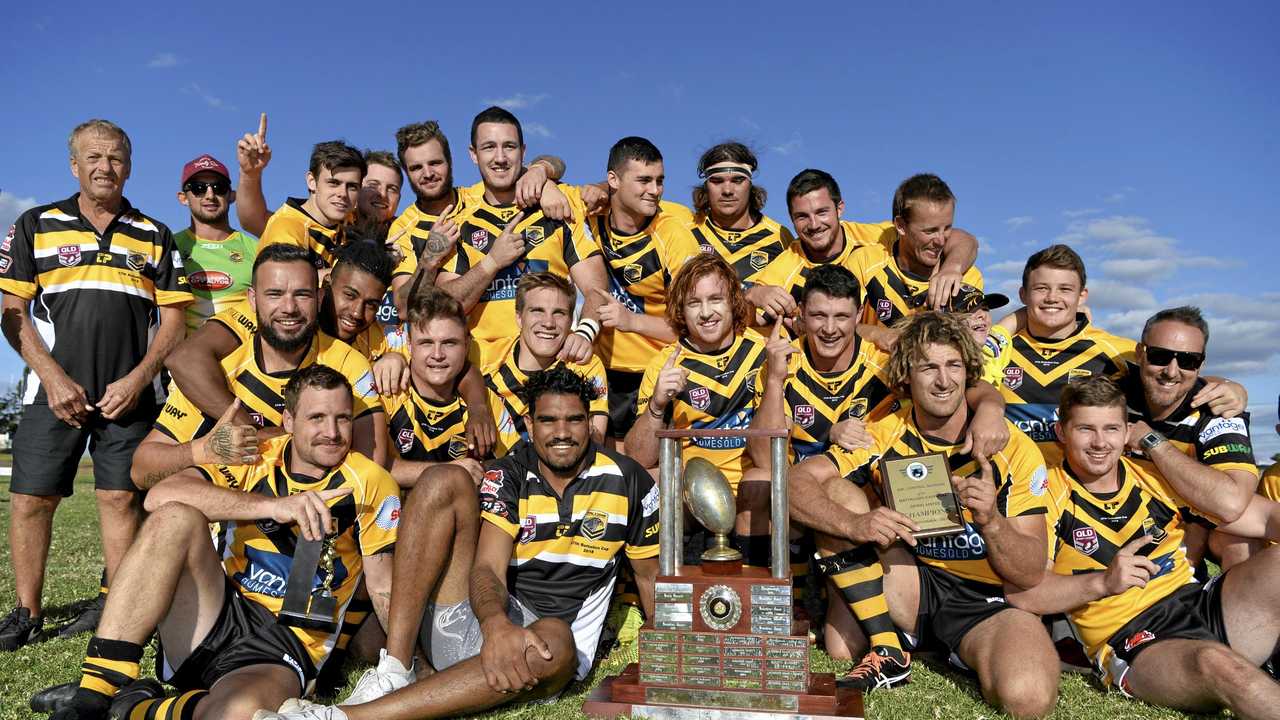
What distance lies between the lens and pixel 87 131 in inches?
222

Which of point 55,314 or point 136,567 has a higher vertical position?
point 55,314

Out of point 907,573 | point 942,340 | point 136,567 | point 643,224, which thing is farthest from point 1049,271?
point 136,567

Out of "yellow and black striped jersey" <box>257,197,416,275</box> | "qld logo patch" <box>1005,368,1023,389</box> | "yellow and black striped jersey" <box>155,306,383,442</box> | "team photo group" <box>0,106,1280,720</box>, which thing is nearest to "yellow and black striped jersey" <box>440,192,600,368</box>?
"team photo group" <box>0,106,1280,720</box>

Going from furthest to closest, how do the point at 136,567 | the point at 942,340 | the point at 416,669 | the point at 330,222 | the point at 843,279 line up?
the point at 330,222, the point at 843,279, the point at 942,340, the point at 416,669, the point at 136,567

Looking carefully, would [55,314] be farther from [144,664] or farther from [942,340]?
[942,340]

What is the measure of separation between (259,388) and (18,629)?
2066 mm

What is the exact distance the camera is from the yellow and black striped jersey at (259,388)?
491 cm

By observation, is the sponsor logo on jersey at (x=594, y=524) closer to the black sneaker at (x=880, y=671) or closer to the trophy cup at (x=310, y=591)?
the trophy cup at (x=310, y=591)

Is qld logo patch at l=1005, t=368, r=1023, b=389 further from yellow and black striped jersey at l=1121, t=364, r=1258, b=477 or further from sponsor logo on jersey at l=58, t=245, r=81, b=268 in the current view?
sponsor logo on jersey at l=58, t=245, r=81, b=268

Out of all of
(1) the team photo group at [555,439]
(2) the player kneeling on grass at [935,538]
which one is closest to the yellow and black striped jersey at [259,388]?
(1) the team photo group at [555,439]

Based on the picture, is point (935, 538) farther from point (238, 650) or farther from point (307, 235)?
point (307, 235)

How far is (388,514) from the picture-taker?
430 cm

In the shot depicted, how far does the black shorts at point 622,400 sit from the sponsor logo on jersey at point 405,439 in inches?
53.9

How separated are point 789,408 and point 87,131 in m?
4.66
